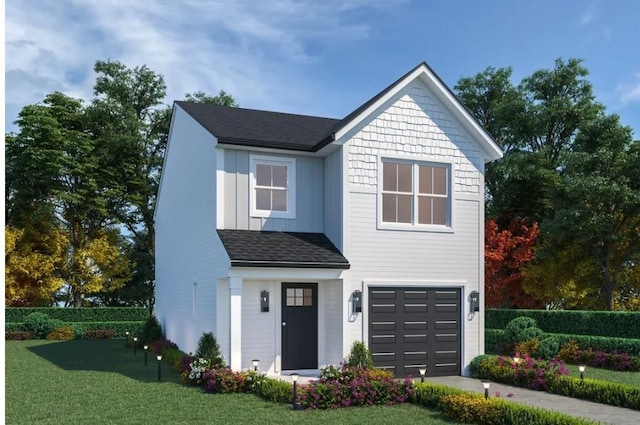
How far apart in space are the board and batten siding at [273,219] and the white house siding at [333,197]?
0.27 m

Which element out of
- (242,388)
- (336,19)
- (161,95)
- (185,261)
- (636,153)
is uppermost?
(161,95)

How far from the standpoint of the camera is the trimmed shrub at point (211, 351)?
15.0 meters

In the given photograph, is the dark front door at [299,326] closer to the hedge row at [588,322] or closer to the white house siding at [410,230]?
the white house siding at [410,230]

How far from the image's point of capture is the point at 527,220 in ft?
111

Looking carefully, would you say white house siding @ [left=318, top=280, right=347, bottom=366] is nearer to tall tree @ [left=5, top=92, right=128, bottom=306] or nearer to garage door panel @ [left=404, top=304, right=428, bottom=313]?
garage door panel @ [left=404, top=304, right=428, bottom=313]

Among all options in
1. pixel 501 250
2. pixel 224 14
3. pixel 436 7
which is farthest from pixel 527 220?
pixel 224 14

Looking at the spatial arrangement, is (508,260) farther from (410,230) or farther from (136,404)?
(136,404)

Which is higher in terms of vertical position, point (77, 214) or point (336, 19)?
point (336, 19)

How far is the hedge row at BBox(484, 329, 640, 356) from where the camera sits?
19359 millimetres

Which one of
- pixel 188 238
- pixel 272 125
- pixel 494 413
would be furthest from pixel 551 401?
pixel 188 238

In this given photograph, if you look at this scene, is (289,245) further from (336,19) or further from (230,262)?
(336,19)

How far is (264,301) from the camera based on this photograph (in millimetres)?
16281

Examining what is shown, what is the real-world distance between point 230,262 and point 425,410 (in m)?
5.52

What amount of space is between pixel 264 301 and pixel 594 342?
11.4 metres
